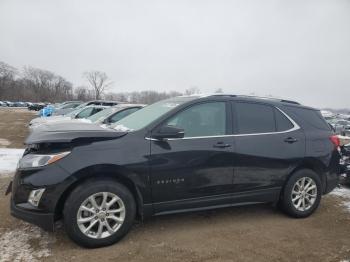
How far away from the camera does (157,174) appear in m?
4.00

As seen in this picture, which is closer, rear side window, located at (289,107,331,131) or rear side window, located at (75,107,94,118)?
rear side window, located at (289,107,331,131)

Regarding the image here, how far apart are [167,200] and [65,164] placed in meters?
1.29

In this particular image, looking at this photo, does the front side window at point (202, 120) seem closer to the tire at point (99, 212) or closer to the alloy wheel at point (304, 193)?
the tire at point (99, 212)

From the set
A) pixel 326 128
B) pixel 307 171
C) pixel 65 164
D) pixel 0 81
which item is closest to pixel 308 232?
pixel 307 171

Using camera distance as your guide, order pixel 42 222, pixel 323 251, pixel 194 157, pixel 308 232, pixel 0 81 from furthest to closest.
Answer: pixel 0 81, pixel 308 232, pixel 194 157, pixel 323 251, pixel 42 222

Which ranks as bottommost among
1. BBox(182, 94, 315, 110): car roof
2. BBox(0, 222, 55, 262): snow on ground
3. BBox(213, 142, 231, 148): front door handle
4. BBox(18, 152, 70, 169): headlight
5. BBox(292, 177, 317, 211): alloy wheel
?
BBox(0, 222, 55, 262): snow on ground

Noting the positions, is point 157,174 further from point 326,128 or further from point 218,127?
point 326,128

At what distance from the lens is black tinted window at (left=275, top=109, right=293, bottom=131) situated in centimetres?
496

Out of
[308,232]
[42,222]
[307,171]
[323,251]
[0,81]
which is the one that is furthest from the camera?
[0,81]

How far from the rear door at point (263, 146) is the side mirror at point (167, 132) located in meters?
0.94

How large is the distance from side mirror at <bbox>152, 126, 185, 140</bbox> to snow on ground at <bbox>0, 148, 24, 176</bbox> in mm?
4599

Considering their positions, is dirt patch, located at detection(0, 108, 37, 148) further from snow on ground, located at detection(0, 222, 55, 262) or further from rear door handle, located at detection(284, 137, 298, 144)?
rear door handle, located at detection(284, 137, 298, 144)

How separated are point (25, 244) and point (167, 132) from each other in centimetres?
207

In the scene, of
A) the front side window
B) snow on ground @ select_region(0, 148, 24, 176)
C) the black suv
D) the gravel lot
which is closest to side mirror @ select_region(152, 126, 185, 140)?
the black suv
